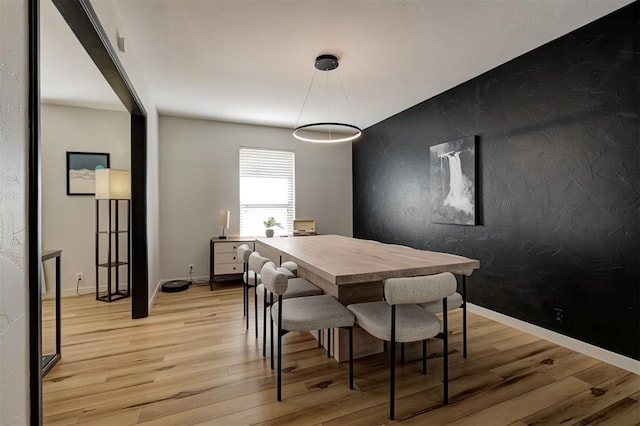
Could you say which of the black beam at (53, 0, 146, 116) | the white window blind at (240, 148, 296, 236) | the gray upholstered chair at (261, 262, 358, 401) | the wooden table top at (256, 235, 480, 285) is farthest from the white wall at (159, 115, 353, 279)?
the gray upholstered chair at (261, 262, 358, 401)

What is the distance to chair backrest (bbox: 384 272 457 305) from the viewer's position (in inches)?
64.7

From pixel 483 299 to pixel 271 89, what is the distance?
3.40 meters

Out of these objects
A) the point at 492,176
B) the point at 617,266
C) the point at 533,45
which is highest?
the point at 533,45

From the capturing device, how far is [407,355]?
2469 mm

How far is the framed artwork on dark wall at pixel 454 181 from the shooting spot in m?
3.40

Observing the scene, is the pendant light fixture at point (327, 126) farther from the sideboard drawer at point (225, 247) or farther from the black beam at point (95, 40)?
the sideboard drawer at point (225, 247)

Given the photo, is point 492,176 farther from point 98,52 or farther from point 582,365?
point 98,52

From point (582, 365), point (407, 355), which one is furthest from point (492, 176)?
point (407, 355)

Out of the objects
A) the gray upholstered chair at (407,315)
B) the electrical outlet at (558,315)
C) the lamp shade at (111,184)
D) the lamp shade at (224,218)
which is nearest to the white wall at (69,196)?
the lamp shade at (111,184)

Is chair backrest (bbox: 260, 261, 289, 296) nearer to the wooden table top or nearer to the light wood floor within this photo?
the wooden table top

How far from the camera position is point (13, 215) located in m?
0.91

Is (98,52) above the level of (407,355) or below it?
above

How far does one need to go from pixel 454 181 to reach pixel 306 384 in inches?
107

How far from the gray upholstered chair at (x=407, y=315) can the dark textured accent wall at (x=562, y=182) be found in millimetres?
1481
